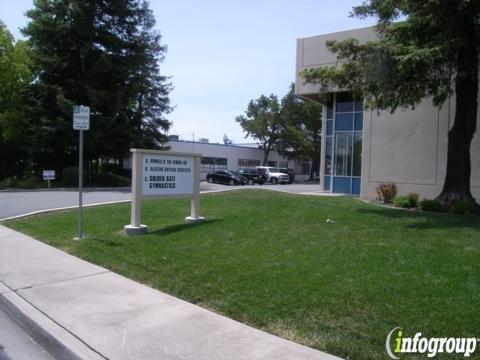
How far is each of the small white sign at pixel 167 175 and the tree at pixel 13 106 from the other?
2620 cm

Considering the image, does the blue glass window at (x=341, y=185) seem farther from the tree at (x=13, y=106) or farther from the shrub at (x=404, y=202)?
the tree at (x=13, y=106)

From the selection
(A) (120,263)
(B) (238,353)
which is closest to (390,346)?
(B) (238,353)

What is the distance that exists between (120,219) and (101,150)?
2345cm

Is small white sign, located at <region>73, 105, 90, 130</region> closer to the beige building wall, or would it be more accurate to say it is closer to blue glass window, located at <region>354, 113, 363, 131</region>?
the beige building wall

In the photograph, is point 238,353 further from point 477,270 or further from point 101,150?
point 101,150

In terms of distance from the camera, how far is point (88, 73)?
33375mm

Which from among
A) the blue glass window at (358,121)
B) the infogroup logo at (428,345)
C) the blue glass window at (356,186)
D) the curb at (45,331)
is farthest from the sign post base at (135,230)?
the blue glass window at (358,121)

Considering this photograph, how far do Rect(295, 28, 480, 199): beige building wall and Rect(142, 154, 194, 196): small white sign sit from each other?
8072 millimetres

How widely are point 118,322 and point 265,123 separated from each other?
54035 millimetres

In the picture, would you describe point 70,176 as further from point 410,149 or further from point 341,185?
point 410,149

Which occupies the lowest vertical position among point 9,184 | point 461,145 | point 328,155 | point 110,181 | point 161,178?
point 9,184

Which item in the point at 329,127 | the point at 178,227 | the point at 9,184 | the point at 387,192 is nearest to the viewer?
the point at 178,227

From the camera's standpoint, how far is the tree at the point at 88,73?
32375 millimetres

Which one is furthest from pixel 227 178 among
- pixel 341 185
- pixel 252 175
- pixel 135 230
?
pixel 135 230
